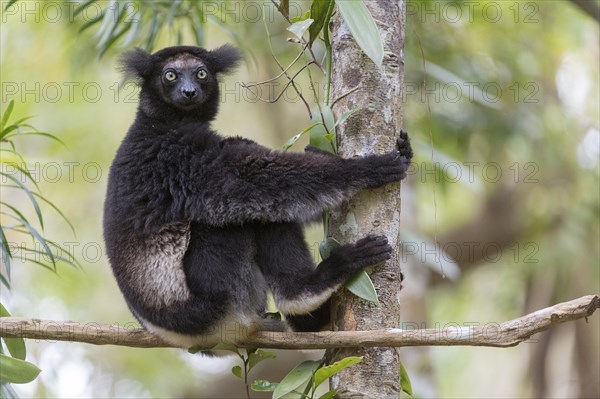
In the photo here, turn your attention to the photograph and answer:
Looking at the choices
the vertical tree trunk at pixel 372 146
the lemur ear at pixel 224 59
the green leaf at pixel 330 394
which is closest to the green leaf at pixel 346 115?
the vertical tree trunk at pixel 372 146

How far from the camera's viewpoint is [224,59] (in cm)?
488

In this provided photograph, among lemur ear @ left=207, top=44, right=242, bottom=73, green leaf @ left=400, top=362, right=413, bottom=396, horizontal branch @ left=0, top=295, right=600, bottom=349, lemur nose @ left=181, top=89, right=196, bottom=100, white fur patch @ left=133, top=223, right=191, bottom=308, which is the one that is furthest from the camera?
lemur ear @ left=207, top=44, right=242, bottom=73

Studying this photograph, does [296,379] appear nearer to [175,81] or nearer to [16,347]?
[16,347]

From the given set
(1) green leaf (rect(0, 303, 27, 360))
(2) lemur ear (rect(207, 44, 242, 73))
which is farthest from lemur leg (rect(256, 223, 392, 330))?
(2) lemur ear (rect(207, 44, 242, 73))

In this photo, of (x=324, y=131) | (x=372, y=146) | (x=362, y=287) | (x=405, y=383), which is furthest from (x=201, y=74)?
(x=405, y=383)

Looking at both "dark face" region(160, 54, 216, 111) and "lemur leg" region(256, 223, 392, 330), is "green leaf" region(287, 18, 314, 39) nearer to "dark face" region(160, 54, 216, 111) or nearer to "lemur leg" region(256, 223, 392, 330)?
"lemur leg" region(256, 223, 392, 330)

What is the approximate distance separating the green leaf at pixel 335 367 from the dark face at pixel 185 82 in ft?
6.39

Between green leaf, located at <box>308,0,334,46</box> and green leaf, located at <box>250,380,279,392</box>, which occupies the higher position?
green leaf, located at <box>308,0,334,46</box>

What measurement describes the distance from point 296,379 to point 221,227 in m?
0.87

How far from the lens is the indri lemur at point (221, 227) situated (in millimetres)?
3643

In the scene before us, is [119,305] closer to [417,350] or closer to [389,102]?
[417,350]

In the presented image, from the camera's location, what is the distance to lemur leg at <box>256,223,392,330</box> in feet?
11.8

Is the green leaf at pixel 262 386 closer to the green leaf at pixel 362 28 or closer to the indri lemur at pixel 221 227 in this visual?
the indri lemur at pixel 221 227

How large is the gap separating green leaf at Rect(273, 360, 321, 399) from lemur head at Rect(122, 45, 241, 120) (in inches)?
69.4
